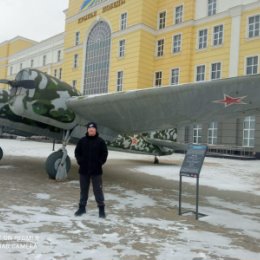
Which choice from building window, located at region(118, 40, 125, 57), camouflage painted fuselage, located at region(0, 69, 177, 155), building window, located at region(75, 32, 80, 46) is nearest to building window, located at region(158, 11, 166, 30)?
building window, located at region(118, 40, 125, 57)

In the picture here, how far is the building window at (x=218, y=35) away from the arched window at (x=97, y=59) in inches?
483

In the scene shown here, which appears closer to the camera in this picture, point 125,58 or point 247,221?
point 247,221

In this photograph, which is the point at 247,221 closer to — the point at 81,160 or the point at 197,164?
the point at 197,164

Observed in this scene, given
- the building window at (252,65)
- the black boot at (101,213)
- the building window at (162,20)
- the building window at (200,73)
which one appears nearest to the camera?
the black boot at (101,213)

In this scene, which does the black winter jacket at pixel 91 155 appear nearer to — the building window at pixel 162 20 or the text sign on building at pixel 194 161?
the text sign on building at pixel 194 161

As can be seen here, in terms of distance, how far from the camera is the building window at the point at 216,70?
30381 mm

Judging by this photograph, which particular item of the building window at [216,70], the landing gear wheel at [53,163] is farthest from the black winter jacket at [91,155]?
the building window at [216,70]

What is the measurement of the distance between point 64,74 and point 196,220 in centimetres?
3925

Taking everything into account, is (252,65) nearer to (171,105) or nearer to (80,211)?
(171,105)

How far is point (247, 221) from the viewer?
6.84m

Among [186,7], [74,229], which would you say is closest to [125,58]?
[186,7]

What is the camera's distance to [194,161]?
7.16 meters

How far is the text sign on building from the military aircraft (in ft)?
4.45

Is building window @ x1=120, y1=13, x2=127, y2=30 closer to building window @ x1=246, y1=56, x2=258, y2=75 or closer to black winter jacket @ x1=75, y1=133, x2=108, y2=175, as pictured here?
building window @ x1=246, y1=56, x2=258, y2=75
